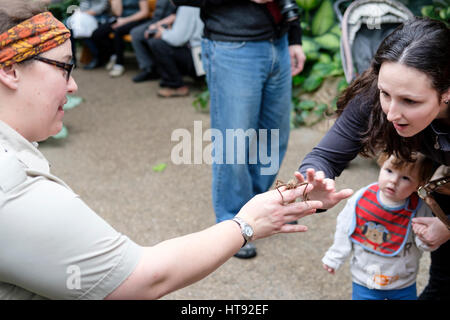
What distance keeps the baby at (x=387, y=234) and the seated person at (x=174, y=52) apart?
4524 millimetres

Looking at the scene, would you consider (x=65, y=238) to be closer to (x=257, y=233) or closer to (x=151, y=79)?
(x=257, y=233)

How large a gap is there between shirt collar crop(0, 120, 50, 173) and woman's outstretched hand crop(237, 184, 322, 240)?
2.04ft

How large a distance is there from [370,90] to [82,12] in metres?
7.39

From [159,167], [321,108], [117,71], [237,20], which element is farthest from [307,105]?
[117,71]

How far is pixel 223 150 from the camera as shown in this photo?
10.2 feet

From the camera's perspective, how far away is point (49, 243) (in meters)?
1.21

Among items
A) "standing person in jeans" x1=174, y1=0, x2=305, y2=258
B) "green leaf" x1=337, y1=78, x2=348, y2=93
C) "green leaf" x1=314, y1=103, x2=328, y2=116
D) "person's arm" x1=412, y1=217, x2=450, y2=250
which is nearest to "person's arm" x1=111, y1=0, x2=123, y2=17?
"green leaf" x1=314, y1=103, x2=328, y2=116

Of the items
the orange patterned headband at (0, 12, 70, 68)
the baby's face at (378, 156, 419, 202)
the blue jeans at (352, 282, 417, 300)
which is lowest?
the blue jeans at (352, 282, 417, 300)

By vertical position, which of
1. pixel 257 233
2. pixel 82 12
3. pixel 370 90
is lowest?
pixel 82 12

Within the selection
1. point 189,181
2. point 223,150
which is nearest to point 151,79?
point 189,181

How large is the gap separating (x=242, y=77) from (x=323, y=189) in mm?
1317

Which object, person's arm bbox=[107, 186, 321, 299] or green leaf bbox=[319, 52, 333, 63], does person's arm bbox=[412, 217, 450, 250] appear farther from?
green leaf bbox=[319, 52, 333, 63]

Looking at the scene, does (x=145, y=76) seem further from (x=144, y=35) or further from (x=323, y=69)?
(x=323, y=69)

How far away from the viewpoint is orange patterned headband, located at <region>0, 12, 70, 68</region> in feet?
4.34
